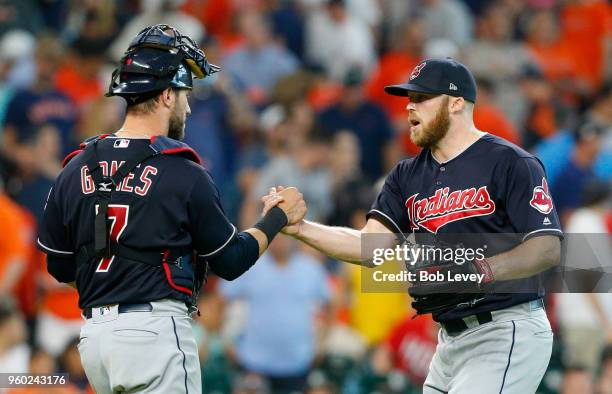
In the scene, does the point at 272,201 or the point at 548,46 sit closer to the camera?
the point at 272,201

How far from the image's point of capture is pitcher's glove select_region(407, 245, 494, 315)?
5.74 m

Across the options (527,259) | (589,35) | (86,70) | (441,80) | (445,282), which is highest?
(589,35)

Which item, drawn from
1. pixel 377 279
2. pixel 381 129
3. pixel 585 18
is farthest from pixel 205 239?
pixel 585 18

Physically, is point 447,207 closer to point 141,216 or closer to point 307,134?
point 141,216

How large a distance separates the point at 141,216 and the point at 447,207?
1652mm

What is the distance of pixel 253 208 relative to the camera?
10656 mm

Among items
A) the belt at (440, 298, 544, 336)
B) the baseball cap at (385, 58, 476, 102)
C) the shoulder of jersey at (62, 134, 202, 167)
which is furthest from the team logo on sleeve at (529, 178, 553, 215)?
the shoulder of jersey at (62, 134, 202, 167)

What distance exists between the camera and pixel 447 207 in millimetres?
6035

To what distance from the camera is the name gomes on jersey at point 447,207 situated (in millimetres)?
→ 5926

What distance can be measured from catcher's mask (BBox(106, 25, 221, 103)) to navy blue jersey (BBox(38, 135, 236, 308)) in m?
0.24

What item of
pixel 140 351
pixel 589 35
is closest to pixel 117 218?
pixel 140 351

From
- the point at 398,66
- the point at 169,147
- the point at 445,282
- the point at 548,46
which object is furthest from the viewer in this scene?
the point at 548,46

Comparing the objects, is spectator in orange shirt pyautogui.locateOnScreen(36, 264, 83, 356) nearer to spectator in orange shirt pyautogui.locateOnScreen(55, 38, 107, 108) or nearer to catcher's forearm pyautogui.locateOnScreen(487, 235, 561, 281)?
spectator in orange shirt pyautogui.locateOnScreen(55, 38, 107, 108)

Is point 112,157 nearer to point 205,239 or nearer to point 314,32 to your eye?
point 205,239
